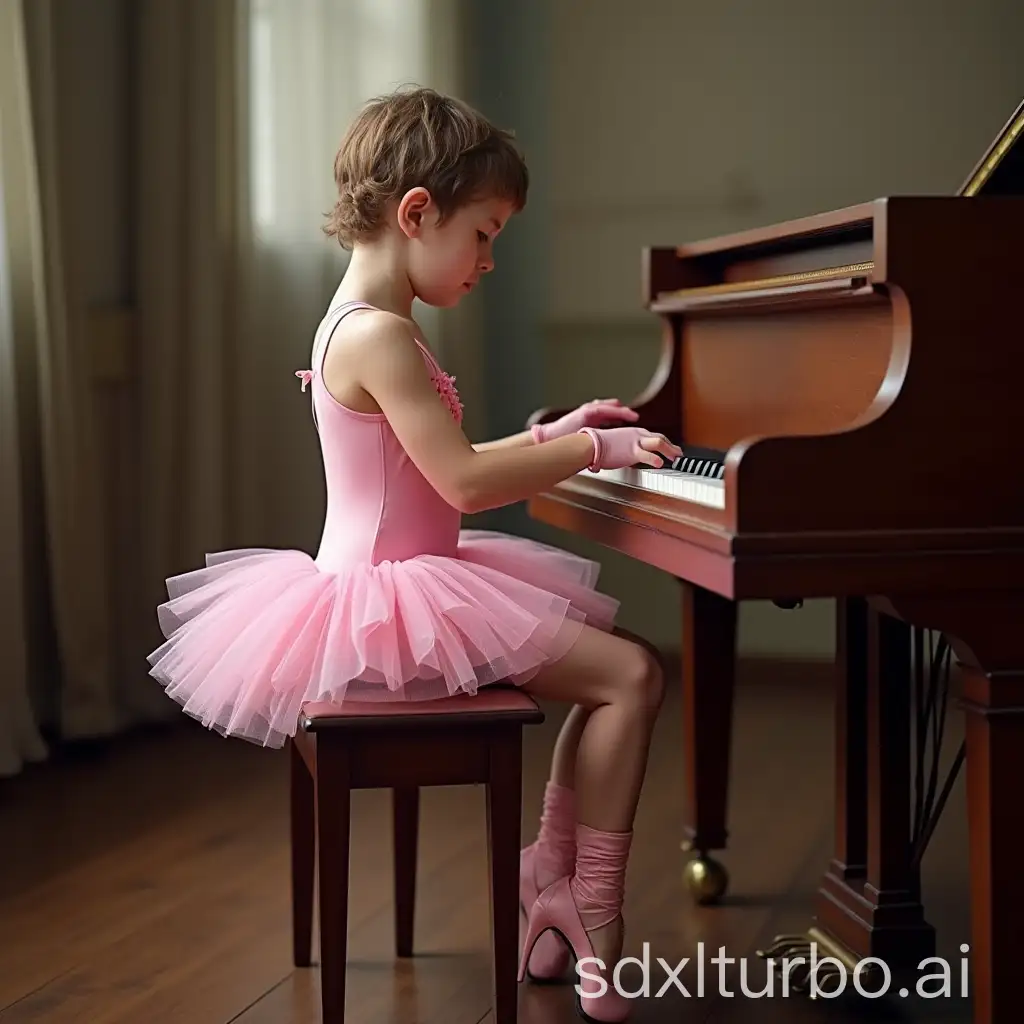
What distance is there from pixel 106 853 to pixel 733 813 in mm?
1244

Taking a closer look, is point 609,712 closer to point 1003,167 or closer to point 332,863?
point 332,863

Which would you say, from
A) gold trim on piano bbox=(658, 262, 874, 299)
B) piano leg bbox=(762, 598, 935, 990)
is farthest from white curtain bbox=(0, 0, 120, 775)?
piano leg bbox=(762, 598, 935, 990)

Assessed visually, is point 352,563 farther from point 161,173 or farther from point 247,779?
point 161,173

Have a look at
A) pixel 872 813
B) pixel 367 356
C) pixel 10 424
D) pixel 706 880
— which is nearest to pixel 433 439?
pixel 367 356

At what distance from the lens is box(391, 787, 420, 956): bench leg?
7.64ft

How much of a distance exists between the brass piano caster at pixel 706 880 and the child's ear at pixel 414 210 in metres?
1.20

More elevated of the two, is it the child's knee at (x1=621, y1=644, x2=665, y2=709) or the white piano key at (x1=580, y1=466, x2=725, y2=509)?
the white piano key at (x1=580, y1=466, x2=725, y2=509)

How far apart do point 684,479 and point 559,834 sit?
2.00 feet

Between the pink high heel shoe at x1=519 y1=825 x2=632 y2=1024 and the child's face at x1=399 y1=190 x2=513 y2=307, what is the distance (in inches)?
29.1

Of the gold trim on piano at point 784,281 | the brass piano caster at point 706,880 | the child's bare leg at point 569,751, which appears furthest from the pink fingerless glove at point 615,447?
the brass piano caster at point 706,880

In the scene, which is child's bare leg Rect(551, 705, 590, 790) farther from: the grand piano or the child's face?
the child's face

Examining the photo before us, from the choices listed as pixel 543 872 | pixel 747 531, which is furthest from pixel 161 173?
pixel 747 531

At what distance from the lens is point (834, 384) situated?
2.13 m

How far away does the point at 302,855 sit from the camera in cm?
229
